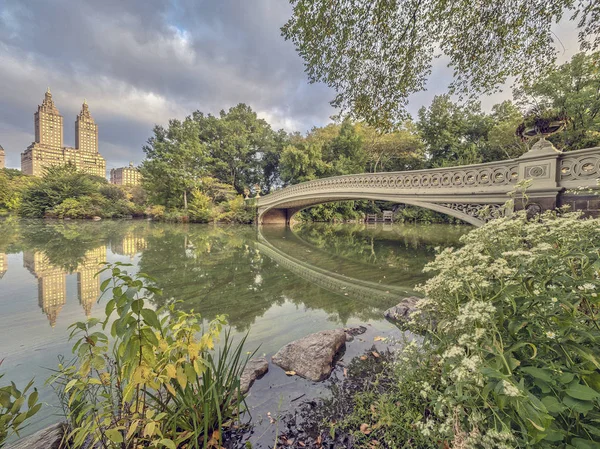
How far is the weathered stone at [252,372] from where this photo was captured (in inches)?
81.0

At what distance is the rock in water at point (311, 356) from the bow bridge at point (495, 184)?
7.00 ft

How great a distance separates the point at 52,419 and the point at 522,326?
114 inches

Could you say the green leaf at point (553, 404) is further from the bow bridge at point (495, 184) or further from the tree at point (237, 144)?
the tree at point (237, 144)

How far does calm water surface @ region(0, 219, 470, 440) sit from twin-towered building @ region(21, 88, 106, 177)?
59.6 metres

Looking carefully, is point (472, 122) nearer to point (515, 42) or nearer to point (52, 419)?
point (515, 42)

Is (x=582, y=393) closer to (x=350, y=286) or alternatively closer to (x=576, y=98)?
(x=350, y=286)

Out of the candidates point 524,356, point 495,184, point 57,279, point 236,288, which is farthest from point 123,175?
point 524,356

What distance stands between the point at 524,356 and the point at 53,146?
8843 cm

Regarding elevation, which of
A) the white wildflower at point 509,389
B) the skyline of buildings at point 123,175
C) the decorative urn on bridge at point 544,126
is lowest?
the white wildflower at point 509,389

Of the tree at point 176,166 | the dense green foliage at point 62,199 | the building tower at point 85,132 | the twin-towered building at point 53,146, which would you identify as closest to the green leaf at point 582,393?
the tree at point 176,166

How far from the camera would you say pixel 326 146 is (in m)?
26.6

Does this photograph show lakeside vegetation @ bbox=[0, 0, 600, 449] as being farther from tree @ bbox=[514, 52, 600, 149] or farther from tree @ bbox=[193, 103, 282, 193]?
tree @ bbox=[193, 103, 282, 193]

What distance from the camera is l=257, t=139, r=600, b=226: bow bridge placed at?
4621 millimetres

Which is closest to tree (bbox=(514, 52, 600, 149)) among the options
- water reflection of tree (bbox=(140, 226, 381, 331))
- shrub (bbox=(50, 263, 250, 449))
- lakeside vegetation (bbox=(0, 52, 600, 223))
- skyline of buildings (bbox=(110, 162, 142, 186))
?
lakeside vegetation (bbox=(0, 52, 600, 223))
